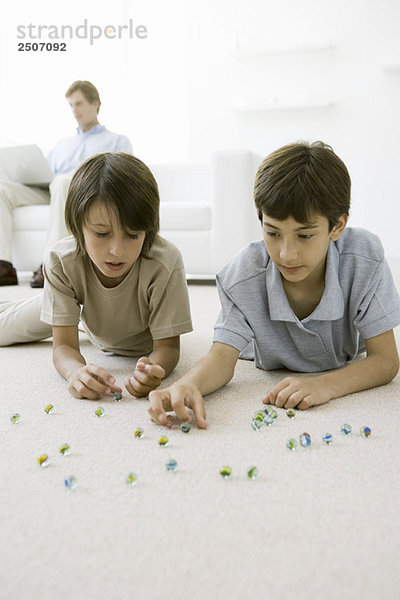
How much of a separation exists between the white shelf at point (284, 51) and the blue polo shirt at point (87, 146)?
1582 mm

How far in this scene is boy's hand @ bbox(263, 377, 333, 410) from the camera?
0.96m

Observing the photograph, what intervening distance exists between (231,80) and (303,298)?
3.50 metres

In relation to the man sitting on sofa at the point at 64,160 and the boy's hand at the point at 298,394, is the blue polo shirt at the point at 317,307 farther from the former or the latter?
the man sitting on sofa at the point at 64,160

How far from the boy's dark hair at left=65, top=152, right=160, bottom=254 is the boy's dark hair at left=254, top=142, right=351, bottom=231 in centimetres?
22

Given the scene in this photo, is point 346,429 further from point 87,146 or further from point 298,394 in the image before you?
point 87,146

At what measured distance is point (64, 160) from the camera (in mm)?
3074

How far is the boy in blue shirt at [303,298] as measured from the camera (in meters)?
0.97

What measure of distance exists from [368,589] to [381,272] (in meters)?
0.69

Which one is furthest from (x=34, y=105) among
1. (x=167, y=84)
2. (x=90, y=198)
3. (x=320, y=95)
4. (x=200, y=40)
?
(x=90, y=198)

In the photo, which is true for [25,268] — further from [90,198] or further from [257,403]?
[257,403]

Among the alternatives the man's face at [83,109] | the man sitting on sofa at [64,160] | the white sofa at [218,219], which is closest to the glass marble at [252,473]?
the white sofa at [218,219]

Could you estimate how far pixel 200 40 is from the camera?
429 cm

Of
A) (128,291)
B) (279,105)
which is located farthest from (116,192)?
(279,105)

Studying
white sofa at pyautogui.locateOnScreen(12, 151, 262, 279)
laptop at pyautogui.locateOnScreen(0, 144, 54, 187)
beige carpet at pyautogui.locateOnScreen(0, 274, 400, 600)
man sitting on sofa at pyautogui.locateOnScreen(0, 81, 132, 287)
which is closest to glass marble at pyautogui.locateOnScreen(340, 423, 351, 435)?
beige carpet at pyautogui.locateOnScreen(0, 274, 400, 600)
